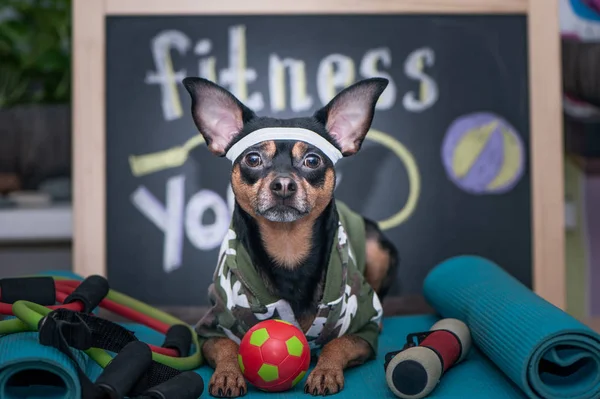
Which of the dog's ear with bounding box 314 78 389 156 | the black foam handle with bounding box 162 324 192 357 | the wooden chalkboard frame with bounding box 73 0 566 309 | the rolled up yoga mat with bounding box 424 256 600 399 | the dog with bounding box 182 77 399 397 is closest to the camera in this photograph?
the rolled up yoga mat with bounding box 424 256 600 399

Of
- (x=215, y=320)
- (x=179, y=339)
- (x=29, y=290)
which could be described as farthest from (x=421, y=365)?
(x=29, y=290)

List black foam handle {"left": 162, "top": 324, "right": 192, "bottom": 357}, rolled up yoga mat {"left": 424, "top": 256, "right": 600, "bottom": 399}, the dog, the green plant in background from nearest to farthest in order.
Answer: rolled up yoga mat {"left": 424, "top": 256, "right": 600, "bottom": 399} < the dog < black foam handle {"left": 162, "top": 324, "right": 192, "bottom": 357} < the green plant in background

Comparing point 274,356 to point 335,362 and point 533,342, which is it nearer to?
point 335,362

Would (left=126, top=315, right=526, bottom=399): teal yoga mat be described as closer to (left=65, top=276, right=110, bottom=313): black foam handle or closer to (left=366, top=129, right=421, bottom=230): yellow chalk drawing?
(left=65, top=276, right=110, bottom=313): black foam handle

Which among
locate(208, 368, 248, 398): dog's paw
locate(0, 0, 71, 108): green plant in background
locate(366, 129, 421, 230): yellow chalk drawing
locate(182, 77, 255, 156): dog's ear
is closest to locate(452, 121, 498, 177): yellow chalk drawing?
locate(366, 129, 421, 230): yellow chalk drawing

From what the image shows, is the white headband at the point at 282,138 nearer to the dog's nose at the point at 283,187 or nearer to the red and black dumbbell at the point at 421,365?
the dog's nose at the point at 283,187

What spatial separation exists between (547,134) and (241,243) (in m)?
1.28

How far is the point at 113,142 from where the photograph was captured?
8.40 feet

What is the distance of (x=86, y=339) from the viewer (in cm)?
158

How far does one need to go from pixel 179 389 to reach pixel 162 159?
120 cm

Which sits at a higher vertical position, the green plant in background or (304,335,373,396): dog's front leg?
the green plant in background

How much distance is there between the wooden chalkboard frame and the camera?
2525 mm

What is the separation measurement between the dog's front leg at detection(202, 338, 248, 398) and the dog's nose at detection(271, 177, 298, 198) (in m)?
0.42

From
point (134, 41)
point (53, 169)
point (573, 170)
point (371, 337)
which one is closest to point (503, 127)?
point (573, 170)
